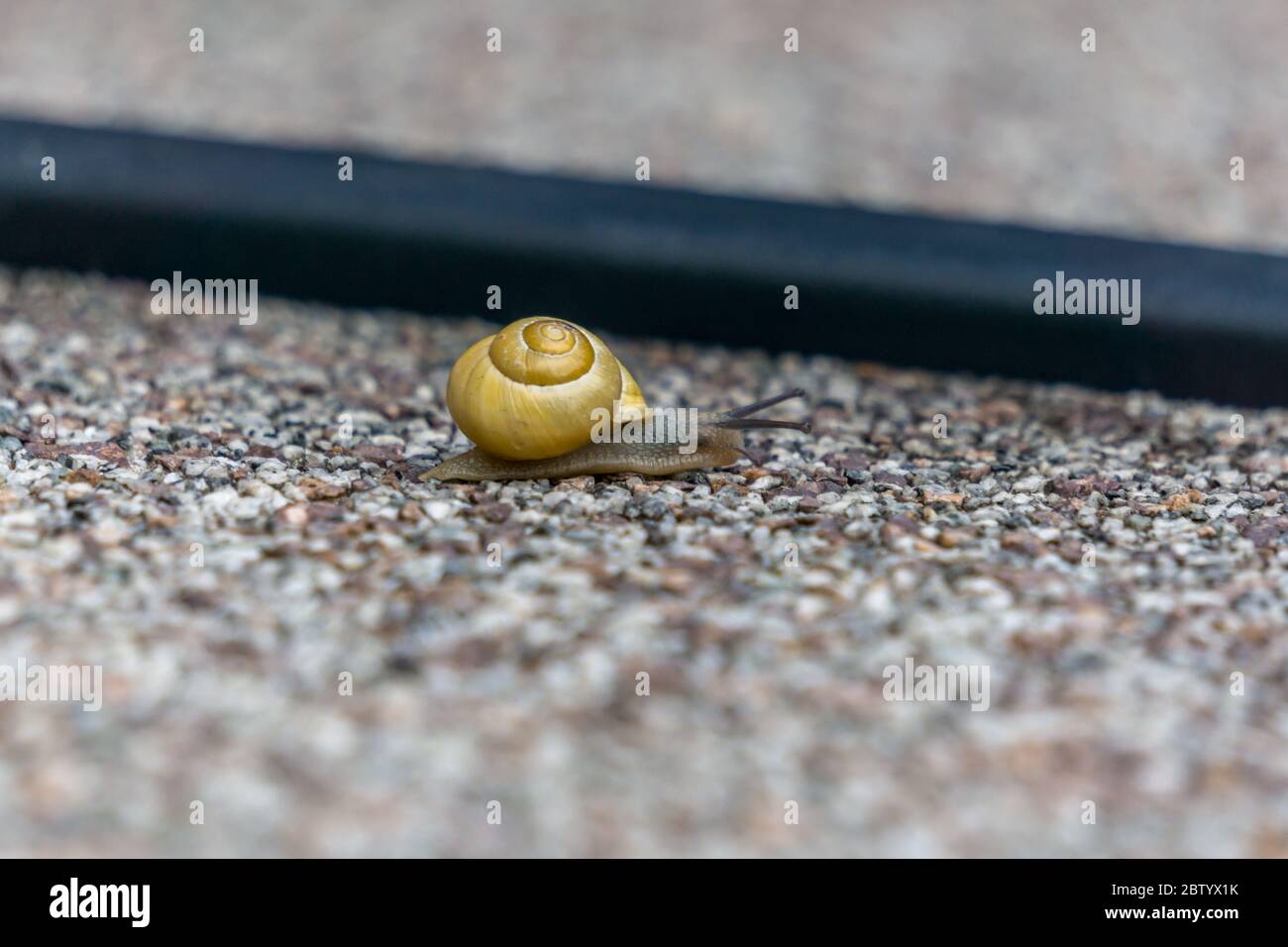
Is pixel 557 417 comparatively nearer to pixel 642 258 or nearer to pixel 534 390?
pixel 534 390

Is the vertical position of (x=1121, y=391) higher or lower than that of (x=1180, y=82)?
lower

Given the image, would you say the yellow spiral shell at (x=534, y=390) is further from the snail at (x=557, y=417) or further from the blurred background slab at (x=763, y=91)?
the blurred background slab at (x=763, y=91)

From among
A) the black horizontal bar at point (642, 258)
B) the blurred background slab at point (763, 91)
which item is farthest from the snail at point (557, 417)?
the blurred background slab at point (763, 91)

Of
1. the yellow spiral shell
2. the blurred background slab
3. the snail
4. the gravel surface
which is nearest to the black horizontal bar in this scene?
the gravel surface

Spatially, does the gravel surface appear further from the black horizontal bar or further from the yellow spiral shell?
the black horizontal bar

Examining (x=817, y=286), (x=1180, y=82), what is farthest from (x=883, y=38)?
(x=817, y=286)
